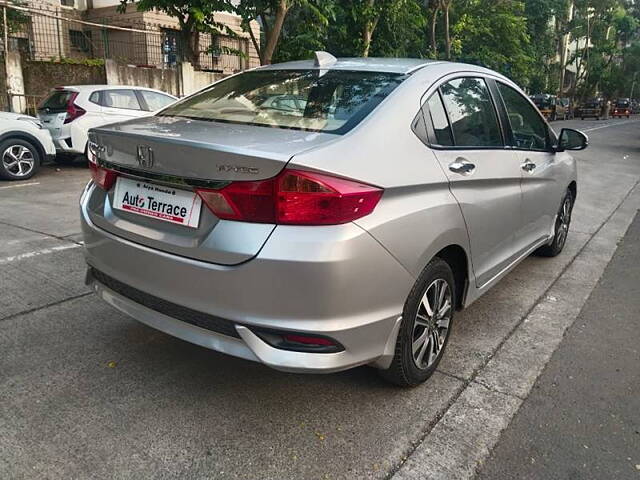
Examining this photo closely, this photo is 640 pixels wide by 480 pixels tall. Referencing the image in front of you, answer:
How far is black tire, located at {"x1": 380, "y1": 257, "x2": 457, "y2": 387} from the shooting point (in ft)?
8.93

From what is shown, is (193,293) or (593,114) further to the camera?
(593,114)

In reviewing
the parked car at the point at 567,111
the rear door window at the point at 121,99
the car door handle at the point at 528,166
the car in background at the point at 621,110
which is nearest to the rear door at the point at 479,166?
the car door handle at the point at 528,166

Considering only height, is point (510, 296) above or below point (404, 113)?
below

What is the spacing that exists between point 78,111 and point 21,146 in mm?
1306

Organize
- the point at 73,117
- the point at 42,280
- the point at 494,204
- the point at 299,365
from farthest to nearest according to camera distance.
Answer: the point at 73,117 → the point at 42,280 → the point at 494,204 → the point at 299,365

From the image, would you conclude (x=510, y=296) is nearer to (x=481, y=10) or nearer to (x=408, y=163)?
(x=408, y=163)

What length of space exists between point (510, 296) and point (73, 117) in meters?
8.09

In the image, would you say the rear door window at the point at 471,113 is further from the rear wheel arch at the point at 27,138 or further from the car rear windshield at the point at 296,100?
the rear wheel arch at the point at 27,138

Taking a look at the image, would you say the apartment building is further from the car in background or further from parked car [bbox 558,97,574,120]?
the car in background

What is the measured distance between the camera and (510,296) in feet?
14.6

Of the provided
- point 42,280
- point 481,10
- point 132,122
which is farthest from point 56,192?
point 481,10

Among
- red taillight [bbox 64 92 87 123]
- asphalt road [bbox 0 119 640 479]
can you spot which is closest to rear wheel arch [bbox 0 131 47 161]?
red taillight [bbox 64 92 87 123]

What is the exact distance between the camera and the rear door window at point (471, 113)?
127 inches

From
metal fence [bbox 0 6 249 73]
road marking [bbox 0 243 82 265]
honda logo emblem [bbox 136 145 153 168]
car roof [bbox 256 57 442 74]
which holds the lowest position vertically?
road marking [bbox 0 243 82 265]
